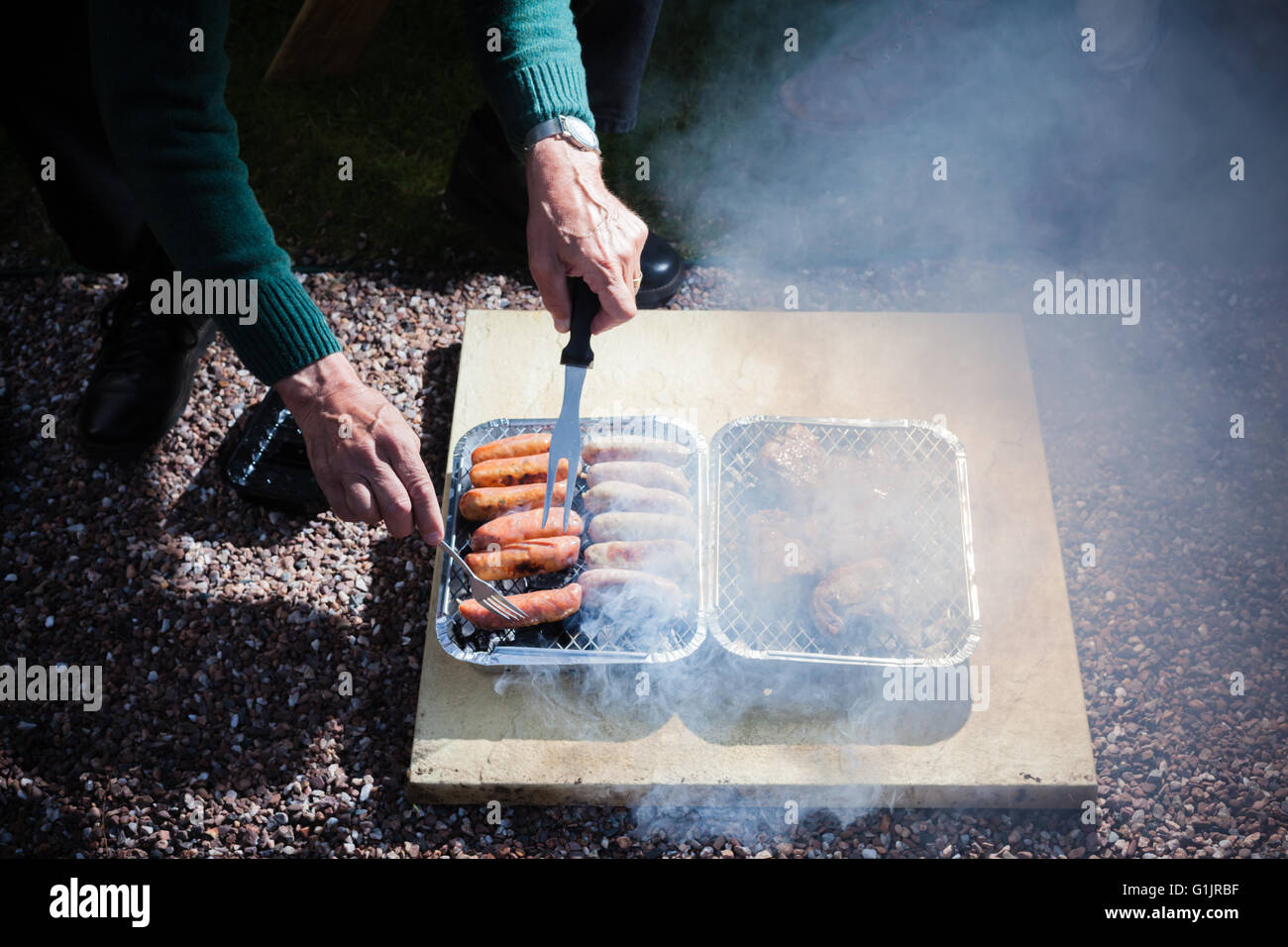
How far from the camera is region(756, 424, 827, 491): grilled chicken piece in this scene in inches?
145

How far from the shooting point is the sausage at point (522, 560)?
3.41 meters

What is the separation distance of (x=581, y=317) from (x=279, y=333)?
1023mm

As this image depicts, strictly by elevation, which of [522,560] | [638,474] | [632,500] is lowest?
[522,560]

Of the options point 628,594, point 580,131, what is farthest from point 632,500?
point 580,131

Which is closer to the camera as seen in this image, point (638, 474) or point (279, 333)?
point (279, 333)

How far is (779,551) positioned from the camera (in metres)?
3.50

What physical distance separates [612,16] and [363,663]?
3361 millimetres

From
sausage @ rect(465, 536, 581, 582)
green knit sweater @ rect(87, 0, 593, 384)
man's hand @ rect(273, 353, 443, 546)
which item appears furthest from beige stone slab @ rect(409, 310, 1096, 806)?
green knit sweater @ rect(87, 0, 593, 384)

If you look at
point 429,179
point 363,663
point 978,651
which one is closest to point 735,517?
point 978,651

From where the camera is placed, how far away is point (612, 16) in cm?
416

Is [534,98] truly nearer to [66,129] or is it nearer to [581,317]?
[581,317]

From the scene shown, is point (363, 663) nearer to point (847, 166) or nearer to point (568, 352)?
point (568, 352)

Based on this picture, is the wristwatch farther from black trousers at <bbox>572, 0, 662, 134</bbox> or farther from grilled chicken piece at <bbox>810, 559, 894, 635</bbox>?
grilled chicken piece at <bbox>810, 559, 894, 635</bbox>

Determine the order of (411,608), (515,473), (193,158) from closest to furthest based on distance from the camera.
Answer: (193,158) → (515,473) → (411,608)
